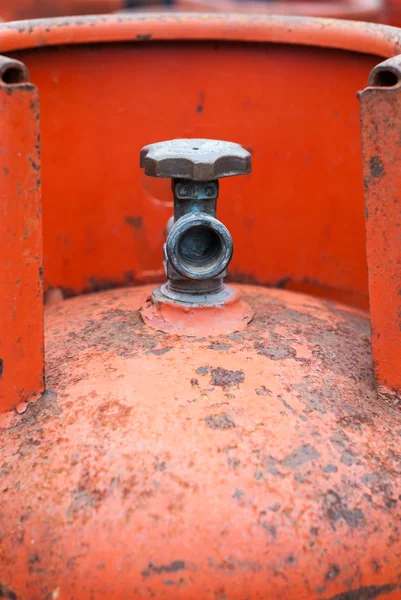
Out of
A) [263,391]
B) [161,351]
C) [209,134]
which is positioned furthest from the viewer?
[209,134]

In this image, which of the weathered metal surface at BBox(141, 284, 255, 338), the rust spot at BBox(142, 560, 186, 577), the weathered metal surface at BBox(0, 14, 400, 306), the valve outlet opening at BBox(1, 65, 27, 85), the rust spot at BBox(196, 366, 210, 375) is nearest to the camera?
the rust spot at BBox(142, 560, 186, 577)

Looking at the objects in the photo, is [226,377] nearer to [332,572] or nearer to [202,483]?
[202,483]

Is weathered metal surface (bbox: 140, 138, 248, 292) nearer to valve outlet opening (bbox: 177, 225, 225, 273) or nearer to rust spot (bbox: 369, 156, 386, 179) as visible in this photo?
valve outlet opening (bbox: 177, 225, 225, 273)

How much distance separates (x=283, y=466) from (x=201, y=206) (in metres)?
0.54

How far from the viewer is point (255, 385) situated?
1.23 m

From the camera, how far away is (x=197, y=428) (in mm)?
1134

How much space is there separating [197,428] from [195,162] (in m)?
0.49

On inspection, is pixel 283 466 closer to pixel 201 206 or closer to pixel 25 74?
pixel 201 206

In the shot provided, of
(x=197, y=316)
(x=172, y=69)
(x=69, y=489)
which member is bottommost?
(x=69, y=489)

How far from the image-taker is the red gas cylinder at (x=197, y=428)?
1025mm

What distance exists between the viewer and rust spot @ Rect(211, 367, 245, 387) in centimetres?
123

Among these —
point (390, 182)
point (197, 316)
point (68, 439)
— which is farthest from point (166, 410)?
point (390, 182)

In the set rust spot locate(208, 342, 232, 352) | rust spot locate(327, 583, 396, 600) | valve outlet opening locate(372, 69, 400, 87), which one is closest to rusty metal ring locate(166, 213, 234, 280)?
rust spot locate(208, 342, 232, 352)

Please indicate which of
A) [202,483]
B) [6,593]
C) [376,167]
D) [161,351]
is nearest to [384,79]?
[376,167]
